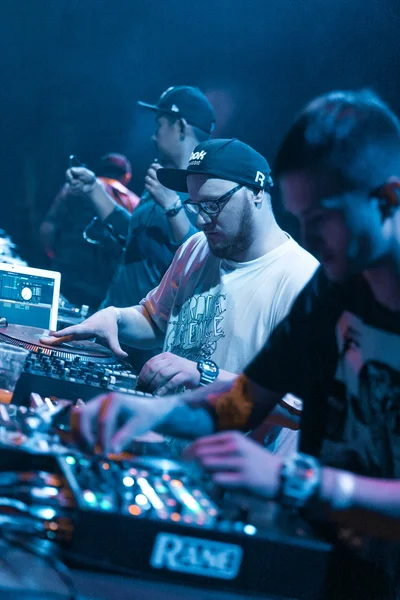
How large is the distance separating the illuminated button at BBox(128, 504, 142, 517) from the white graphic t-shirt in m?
1.12

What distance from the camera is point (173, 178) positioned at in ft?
8.09

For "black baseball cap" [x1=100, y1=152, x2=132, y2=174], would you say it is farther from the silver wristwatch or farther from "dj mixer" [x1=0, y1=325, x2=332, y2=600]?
"dj mixer" [x1=0, y1=325, x2=332, y2=600]

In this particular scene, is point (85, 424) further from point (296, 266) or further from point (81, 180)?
point (81, 180)

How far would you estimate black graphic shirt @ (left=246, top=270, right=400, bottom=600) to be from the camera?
3.53 feet

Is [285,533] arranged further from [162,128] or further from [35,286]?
[162,128]

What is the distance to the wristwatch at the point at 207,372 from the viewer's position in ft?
5.73

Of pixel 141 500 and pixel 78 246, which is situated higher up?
pixel 141 500

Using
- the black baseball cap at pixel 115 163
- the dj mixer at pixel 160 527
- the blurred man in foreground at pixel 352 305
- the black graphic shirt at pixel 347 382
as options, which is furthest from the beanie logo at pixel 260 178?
the black baseball cap at pixel 115 163

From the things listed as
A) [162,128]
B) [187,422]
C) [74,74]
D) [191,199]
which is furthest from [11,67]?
[187,422]

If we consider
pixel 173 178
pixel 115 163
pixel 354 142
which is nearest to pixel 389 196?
pixel 354 142

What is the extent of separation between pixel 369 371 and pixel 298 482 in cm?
29

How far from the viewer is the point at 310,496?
912mm

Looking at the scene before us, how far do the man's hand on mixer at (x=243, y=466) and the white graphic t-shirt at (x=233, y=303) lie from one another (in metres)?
1.06

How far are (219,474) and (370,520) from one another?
233mm
